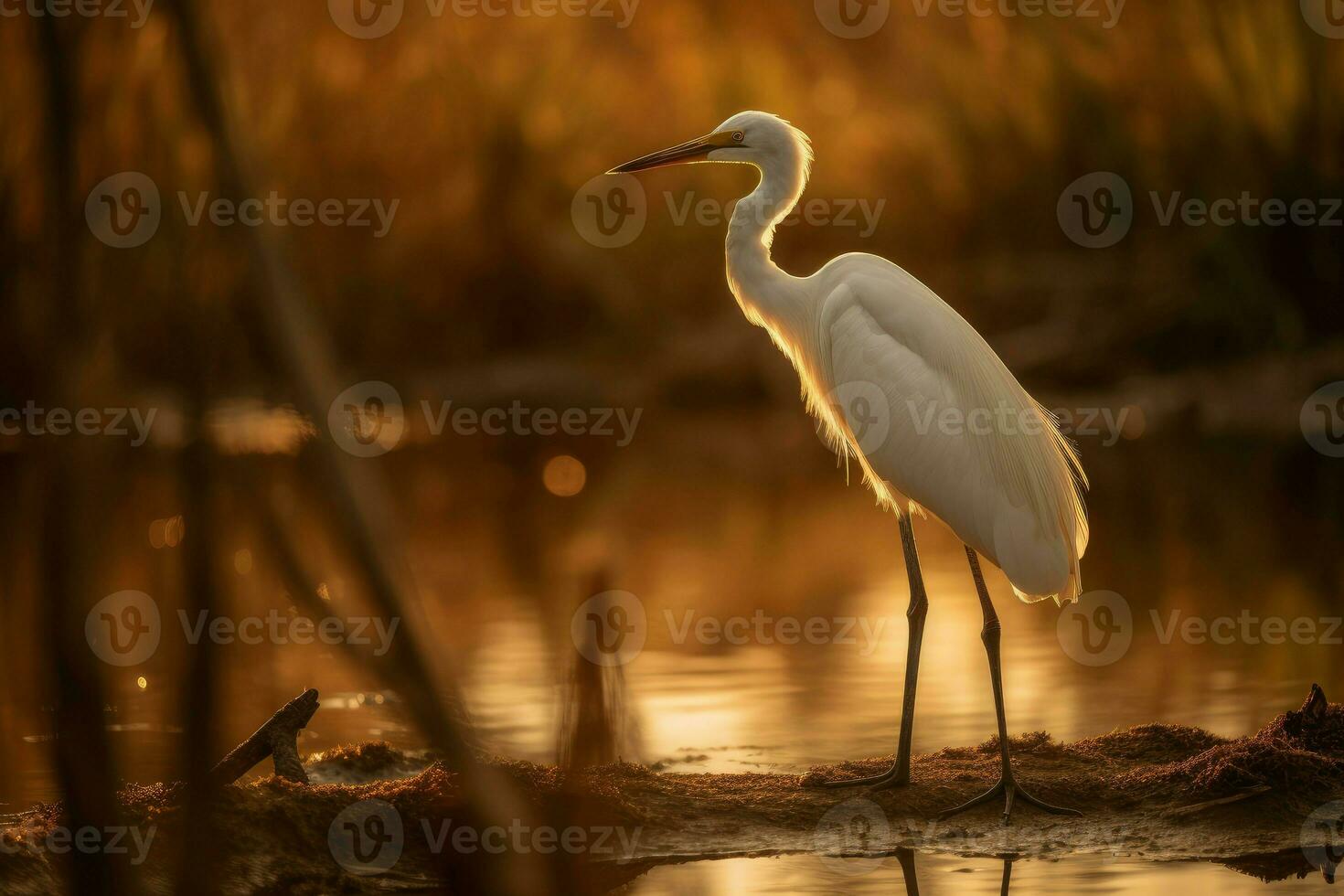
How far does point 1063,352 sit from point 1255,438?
2489 millimetres

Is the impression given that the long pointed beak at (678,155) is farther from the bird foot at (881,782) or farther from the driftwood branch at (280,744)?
the driftwood branch at (280,744)

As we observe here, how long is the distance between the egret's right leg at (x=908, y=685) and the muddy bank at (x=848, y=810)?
49mm

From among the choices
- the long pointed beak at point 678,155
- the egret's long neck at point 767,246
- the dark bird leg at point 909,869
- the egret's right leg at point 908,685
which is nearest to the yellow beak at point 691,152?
the long pointed beak at point 678,155

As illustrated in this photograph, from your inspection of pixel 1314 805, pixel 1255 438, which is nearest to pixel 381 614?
pixel 1314 805

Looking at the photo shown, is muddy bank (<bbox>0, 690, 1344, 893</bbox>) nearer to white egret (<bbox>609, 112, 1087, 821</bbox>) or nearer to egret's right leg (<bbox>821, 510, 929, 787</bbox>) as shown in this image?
egret's right leg (<bbox>821, 510, 929, 787</bbox>)

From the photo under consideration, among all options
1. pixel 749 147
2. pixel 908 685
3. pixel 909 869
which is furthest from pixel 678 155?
pixel 909 869

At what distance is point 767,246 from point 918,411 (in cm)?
104

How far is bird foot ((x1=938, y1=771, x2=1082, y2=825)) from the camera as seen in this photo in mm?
4078

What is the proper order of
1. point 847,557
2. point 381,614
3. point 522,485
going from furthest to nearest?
1. point 522,485
2. point 847,557
3. point 381,614

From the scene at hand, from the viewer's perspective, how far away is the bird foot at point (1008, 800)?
13.4ft

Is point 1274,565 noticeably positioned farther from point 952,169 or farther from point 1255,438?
point 952,169

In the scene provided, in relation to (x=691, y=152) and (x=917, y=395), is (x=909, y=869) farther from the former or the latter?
(x=691, y=152)

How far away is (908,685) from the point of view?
4.48m

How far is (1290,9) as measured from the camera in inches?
641
